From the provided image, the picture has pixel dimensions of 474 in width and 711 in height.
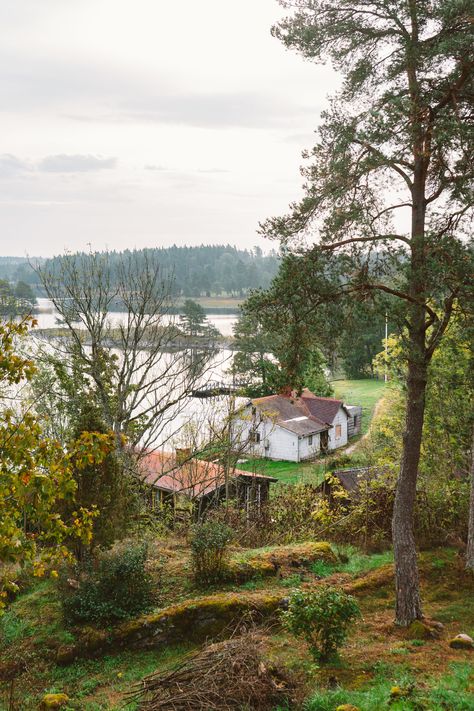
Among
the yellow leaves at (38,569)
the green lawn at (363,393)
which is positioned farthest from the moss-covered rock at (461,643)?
the green lawn at (363,393)

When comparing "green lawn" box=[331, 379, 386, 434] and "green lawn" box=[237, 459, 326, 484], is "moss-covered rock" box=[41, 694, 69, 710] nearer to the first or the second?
"green lawn" box=[237, 459, 326, 484]

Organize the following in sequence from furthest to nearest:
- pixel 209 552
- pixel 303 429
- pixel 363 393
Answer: pixel 363 393 → pixel 303 429 → pixel 209 552

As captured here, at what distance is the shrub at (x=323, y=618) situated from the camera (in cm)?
686

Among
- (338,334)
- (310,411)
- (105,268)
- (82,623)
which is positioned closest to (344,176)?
(338,334)

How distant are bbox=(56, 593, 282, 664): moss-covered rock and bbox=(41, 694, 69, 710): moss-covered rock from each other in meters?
1.63

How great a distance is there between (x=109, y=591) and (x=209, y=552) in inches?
80.4

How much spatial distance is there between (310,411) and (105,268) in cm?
2841

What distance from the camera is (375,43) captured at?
805 centimetres

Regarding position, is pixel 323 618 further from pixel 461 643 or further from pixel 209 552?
pixel 209 552

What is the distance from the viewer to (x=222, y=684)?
5758mm

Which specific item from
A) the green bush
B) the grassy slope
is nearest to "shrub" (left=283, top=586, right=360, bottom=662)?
the grassy slope

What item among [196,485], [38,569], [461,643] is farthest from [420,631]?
[196,485]

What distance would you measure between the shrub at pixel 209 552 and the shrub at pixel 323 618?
3376mm

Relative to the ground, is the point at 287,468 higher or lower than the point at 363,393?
lower
